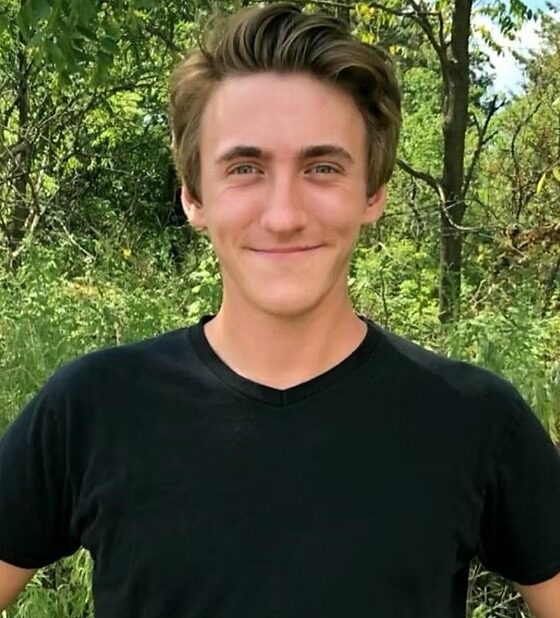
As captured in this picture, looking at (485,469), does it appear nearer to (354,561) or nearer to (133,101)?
(354,561)

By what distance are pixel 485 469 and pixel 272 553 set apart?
312 mm

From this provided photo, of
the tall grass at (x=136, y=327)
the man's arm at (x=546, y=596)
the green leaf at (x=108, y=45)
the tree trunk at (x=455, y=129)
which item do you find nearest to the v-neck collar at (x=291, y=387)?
the man's arm at (x=546, y=596)

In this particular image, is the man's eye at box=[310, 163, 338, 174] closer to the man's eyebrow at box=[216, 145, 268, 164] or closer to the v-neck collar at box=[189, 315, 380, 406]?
the man's eyebrow at box=[216, 145, 268, 164]

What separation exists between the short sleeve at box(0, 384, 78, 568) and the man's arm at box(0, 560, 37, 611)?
0.06 ft

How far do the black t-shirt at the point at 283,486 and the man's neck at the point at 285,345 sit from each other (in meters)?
0.02

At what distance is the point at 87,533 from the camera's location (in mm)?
1425

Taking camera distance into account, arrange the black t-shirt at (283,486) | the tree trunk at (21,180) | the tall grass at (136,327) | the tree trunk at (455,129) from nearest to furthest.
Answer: the black t-shirt at (283,486) → the tall grass at (136,327) → the tree trunk at (455,129) → the tree trunk at (21,180)

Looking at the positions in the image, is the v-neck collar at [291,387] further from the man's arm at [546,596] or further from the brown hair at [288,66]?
the man's arm at [546,596]

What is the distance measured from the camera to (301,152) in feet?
4.67

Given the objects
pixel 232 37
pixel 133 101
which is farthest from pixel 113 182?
pixel 232 37

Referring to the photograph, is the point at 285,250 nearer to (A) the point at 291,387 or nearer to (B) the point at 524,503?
(A) the point at 291,387

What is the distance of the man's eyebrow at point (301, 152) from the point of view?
1425mm

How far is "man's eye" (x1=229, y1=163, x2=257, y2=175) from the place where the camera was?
4.72ft

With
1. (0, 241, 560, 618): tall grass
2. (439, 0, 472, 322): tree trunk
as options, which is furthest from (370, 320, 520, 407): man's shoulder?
(439, 0, 472, 322): tree trunk
